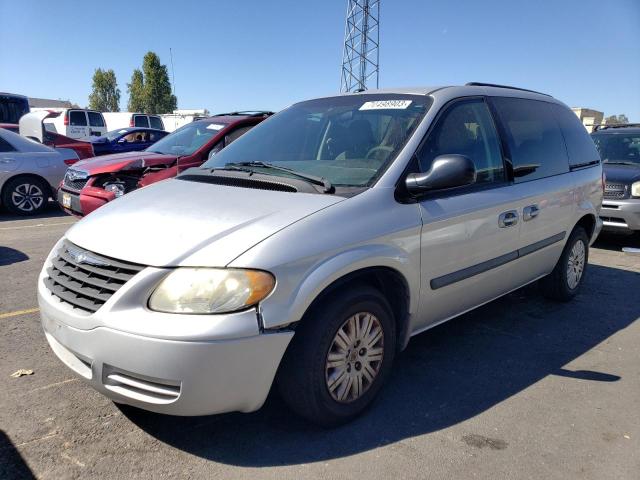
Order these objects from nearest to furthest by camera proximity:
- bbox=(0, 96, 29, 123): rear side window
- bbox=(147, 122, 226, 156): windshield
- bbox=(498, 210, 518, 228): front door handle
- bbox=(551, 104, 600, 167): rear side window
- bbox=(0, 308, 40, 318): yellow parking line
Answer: bbox=(498, 210, 518, 228): front door handle < bbox=(0, 308, 40, 318): yellow parking line < bbox=(551, 104, 600, 167): rear side window < bbox=(147, 122, 226, 156): windshield < bbox=(0, 96, 29, 123): rear side window

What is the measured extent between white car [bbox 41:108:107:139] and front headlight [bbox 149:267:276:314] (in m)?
20.7

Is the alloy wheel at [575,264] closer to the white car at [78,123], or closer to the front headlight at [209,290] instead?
the front headlight at [209,290]

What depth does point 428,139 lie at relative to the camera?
127 inches

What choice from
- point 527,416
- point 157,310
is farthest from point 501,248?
point 157,310

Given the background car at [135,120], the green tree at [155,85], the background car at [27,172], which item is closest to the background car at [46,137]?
the background car at [27,172]

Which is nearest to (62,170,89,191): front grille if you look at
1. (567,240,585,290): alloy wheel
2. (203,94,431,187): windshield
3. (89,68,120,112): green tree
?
(203,94,431,187): windshield

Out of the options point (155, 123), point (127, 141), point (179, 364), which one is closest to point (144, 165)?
point (179, 364)

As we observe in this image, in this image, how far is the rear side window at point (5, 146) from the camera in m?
9.08

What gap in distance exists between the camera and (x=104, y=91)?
6825cm

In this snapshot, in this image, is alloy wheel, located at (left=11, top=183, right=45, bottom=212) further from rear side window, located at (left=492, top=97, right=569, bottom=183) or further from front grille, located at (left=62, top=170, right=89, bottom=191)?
rear side window, located at (left=492, top=97, right=569, bottom=183)

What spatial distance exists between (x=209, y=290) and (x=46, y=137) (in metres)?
10.9

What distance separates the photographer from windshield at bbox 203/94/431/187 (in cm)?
316

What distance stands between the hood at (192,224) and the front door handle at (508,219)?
4.61 feet

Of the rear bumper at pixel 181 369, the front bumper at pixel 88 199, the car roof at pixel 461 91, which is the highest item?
the car roof at pixel 461 91
